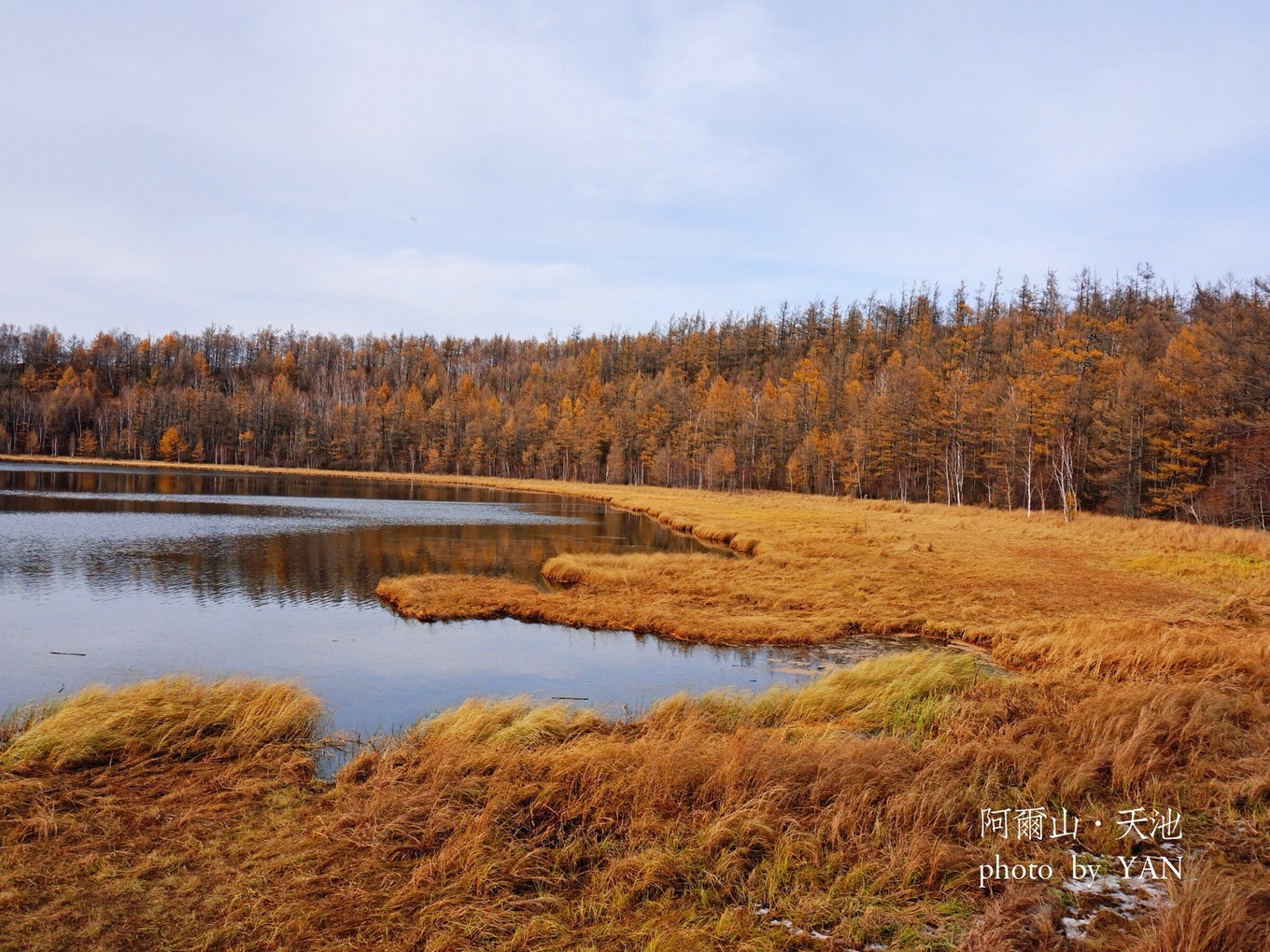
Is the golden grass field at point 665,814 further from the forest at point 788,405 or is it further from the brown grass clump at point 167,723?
the forest at point 788,405

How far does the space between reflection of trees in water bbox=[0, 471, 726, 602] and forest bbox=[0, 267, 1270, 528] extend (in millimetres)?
25684

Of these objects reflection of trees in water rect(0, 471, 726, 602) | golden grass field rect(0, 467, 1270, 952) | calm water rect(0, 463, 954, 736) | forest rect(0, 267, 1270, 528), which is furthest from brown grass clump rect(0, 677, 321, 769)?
forest rect(0, 267, 1270, 528)

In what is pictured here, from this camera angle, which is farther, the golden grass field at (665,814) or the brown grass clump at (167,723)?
the brown grass clump at (167,723)

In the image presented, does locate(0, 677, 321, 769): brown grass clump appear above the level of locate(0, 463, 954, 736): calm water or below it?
above

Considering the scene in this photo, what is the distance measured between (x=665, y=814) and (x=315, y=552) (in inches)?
1043

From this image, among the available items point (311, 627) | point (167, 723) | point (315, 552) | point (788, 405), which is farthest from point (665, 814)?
point (788, 405)

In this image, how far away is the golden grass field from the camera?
5.01 meters

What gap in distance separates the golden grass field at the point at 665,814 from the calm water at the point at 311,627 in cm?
261

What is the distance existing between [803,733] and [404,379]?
179 metres

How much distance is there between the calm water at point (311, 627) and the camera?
13.1 m

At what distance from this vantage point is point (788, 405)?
94000 millimetres

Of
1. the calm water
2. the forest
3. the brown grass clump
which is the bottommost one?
the calm water

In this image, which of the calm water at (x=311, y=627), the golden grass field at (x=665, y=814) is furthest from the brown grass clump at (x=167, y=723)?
the calm water at (x=311, y=627)

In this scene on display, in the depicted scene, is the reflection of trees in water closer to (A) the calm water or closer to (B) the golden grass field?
(A) the calm water
